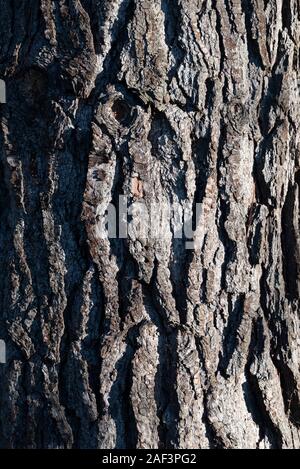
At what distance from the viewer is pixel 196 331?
2256mm

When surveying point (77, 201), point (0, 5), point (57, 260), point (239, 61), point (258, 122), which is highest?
point (0, 5)

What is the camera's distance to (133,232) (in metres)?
2.24

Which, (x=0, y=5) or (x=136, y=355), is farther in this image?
(x=0, y=5)

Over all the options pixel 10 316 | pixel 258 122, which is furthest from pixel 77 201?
pixel 258 122

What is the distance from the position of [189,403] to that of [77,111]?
915 mm

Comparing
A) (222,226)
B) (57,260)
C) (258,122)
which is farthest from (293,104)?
(57,260)

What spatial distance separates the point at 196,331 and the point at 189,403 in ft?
0.69

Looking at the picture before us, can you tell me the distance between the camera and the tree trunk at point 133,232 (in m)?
2.23

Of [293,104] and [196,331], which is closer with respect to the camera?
[196,331]

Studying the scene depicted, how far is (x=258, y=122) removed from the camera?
2332 millimetres

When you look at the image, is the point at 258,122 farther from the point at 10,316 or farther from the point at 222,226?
the point at 10,316

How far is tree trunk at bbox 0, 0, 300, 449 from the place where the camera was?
2.23 meters

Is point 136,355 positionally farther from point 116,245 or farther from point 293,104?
point 293,104

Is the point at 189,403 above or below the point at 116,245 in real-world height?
below
